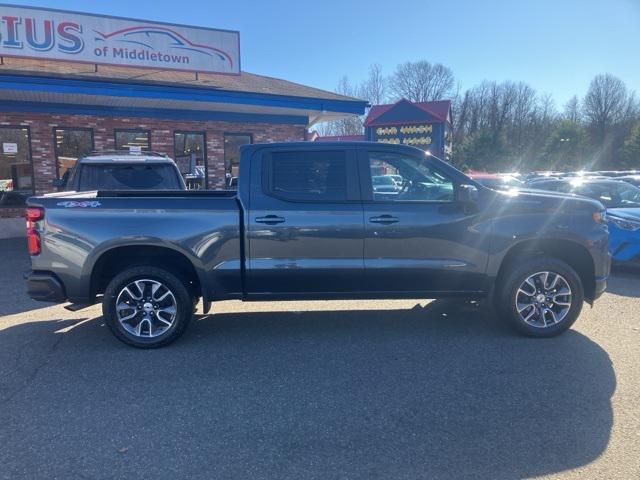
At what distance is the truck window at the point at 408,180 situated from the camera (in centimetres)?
485

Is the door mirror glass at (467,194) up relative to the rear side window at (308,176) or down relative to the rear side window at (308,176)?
down

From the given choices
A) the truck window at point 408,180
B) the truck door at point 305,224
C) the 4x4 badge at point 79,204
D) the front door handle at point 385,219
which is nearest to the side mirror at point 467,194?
the truck window at point 408,180

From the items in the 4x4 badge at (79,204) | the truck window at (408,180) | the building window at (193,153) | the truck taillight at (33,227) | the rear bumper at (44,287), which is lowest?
the rear bumper at (44,287)

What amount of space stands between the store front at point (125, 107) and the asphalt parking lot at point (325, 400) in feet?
23.3

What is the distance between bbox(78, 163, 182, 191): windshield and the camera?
7762 mm

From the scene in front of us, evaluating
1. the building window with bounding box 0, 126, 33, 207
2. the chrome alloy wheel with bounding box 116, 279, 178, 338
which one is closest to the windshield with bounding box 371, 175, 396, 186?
the chrome alloy wheel with bounding box 116, 279, 178, 338

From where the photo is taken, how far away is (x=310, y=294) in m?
4.87

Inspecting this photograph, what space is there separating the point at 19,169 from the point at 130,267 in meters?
10.1

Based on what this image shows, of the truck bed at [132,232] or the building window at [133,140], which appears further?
the building window at [133,140]

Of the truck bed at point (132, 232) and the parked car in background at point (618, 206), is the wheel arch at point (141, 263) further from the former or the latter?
the parked car in background at point (618, 206)

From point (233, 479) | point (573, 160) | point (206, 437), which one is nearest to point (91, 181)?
point (206, 437)

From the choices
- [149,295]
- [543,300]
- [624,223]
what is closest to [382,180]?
[543,300]

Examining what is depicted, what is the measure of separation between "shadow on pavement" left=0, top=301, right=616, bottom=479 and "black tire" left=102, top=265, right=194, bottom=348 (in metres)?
0.13

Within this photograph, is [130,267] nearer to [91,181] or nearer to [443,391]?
[443,391]
